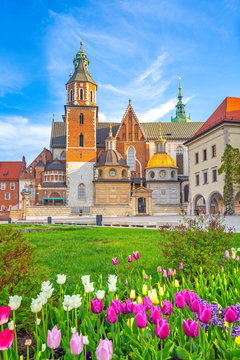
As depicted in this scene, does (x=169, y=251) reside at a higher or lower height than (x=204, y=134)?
lower

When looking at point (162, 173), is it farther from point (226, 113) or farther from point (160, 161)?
point (226, 113)

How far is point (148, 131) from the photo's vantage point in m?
63.8

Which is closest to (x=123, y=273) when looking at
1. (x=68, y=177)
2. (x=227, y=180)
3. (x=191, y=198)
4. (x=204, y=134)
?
(x=227, y=180)

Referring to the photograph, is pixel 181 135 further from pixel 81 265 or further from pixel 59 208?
pixel 81 265

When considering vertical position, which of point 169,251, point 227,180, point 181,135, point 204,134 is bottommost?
point 169,251

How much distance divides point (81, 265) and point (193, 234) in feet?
8.83

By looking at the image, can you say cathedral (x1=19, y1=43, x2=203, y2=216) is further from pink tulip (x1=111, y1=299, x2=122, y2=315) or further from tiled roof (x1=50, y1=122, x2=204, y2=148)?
pink tulip (x1=111, y1=299, x2=122, y2=315)

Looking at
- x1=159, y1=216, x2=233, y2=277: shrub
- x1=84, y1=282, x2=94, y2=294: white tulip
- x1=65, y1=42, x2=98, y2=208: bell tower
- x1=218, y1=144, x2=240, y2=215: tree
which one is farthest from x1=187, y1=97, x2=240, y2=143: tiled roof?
x1=84, y1=282, x2=94, y2=294: white tulip

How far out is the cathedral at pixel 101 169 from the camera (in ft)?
164

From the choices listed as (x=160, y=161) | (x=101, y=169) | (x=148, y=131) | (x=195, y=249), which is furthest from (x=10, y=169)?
(x=195, y=249)

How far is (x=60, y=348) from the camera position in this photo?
261 cm

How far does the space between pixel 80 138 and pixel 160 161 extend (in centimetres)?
1436

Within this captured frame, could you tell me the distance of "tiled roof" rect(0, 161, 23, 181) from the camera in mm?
65625

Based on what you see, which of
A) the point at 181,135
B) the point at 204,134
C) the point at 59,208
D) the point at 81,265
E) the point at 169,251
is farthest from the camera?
the point at 181,135
